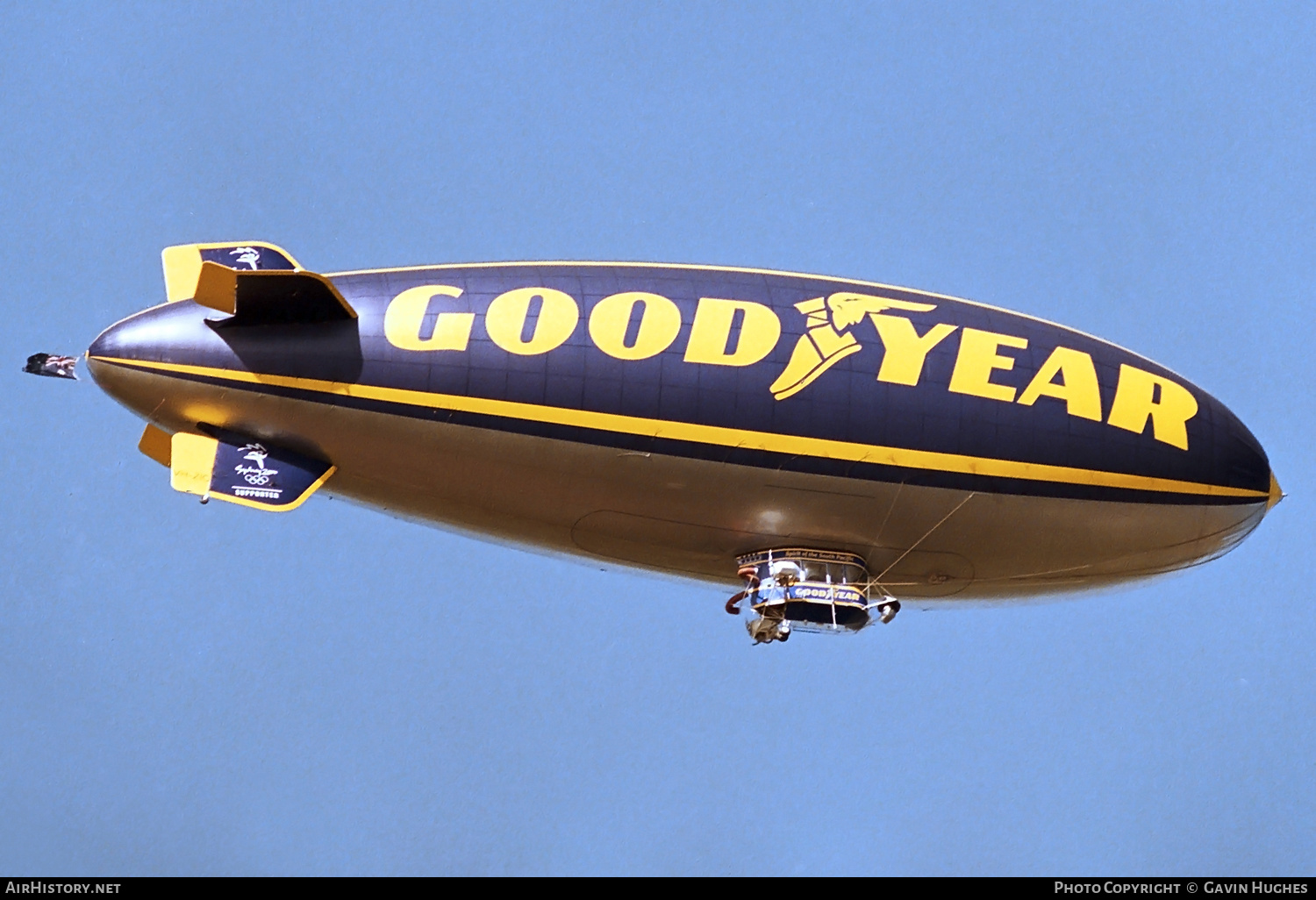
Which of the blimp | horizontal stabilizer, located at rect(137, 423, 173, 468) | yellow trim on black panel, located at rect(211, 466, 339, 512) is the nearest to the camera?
yellow trim on black panel, located at rect(211, 466, 339, 512)

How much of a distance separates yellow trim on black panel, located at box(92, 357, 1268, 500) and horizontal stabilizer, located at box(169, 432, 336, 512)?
3.58 feet

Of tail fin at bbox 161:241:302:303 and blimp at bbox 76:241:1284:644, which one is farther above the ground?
tail fin at bbox 161:241:302:303

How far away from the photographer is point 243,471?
102ft

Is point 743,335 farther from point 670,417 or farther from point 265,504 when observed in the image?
point 265,504

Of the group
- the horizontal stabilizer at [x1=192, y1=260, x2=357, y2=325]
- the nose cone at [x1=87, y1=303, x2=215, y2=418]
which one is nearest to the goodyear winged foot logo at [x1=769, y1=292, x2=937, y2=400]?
the horizontal stabilizer at [x1=192, y1=260, x2=357, y2=325]

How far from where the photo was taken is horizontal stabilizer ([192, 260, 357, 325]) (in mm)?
30891

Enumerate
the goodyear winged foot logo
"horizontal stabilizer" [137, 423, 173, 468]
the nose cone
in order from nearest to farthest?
the nose cone < the goodyear winged foot logo < "horizontal stabilizer" [137, 423, 173, 468]

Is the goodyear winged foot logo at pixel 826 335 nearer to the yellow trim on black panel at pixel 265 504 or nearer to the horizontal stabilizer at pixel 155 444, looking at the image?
the yellow trim on black panel at pixel 265 504

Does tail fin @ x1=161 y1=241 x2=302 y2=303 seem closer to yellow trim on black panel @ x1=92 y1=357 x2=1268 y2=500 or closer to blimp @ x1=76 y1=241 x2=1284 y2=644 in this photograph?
blimp @ x1=76 y1=241 x2=1284 y2=644

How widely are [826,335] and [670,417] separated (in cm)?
290

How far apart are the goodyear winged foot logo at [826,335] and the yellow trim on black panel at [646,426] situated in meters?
0.90

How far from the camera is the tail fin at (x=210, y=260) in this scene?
107 ft
